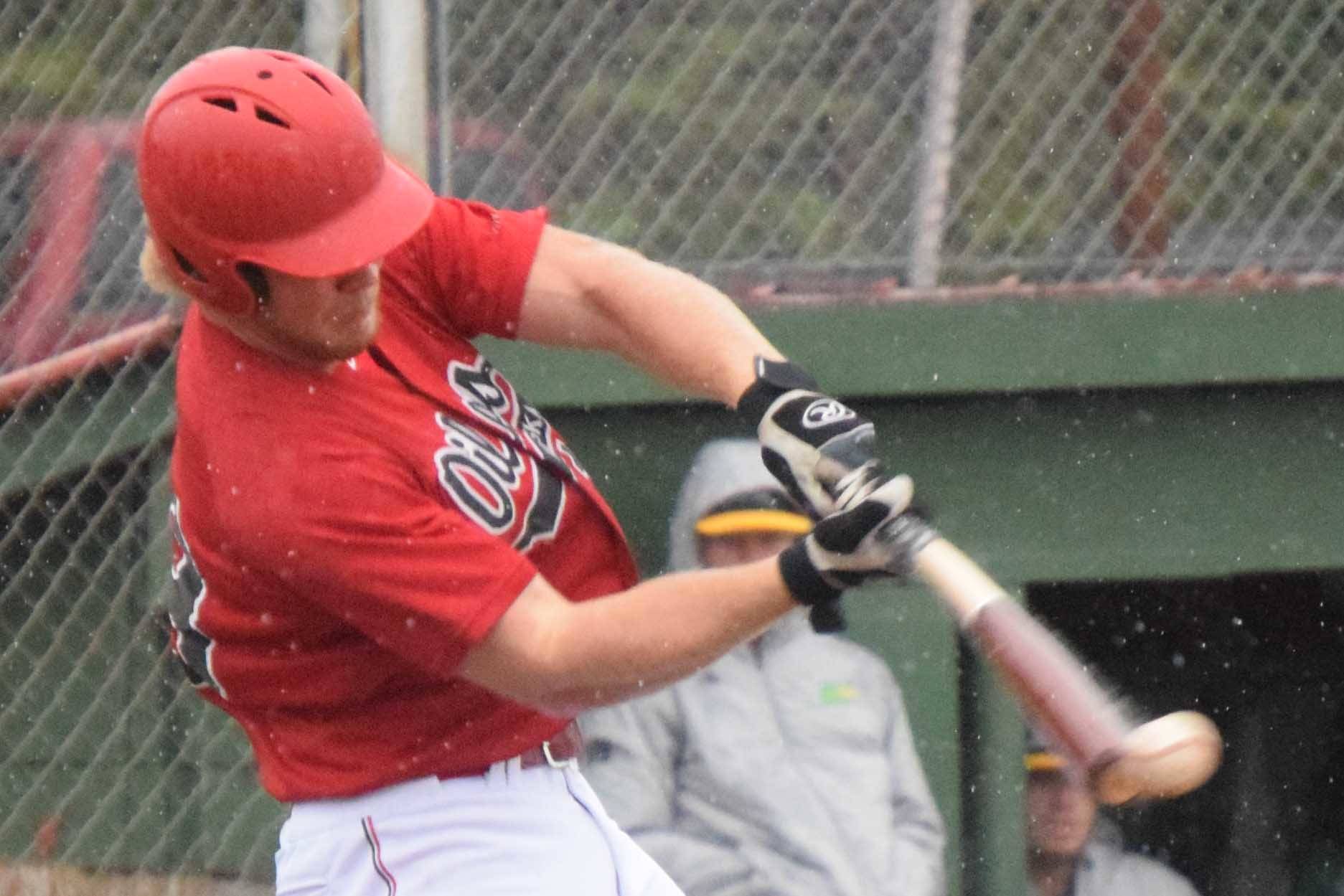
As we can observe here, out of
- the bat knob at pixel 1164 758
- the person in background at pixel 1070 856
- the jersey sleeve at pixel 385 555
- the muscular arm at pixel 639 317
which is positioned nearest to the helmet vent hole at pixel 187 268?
the jersey sleeve at pixel 385 555

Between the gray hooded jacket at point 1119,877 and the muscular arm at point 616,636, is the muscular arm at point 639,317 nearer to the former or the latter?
the muscular arm at point 616,636

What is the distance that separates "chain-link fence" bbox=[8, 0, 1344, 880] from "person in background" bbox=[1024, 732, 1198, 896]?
3.88 ft

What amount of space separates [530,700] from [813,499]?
1.44 ft

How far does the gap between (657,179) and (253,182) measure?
2.13 m

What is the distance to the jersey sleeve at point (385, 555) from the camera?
243 centimetres

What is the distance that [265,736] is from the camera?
285cm

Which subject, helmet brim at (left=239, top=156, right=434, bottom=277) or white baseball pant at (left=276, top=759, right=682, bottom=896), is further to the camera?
white baseball pant at (left=276, top=759, right=682, bottom=896)

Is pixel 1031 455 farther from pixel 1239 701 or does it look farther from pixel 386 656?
pixel 386 656

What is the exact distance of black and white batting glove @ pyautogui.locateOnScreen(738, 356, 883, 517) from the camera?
2463 millimetres

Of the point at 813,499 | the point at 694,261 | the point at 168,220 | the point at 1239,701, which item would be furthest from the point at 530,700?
the point at 1239,701

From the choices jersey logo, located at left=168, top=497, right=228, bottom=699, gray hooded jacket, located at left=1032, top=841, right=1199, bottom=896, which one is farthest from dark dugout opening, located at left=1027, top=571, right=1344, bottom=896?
jersey logo, located at left=168, top=497, right=228, bottom=699

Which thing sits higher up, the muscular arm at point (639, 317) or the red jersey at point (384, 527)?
the muscular arm at point (639, 317)

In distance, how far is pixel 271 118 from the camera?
8.14 ft

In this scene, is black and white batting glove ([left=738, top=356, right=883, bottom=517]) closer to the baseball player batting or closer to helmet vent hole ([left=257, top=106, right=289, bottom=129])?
the baseball player batting
